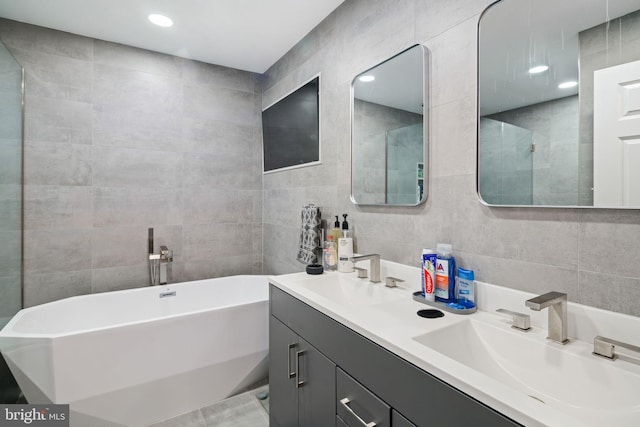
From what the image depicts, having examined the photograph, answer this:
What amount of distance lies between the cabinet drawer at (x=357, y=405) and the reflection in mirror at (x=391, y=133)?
0.82 m

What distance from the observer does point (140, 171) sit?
2.62 metres

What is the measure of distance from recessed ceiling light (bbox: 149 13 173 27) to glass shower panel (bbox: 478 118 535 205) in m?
2.18

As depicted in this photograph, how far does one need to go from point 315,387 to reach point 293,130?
6.31ft

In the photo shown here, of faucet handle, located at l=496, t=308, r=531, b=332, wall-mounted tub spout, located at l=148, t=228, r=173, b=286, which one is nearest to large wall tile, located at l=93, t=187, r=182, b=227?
wall-mounted tub spout, located at l=148, t=228, r=173, b=286

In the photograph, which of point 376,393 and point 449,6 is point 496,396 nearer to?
point 376,393

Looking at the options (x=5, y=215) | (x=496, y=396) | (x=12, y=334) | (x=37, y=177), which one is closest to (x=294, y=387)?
(x=496, y=396)

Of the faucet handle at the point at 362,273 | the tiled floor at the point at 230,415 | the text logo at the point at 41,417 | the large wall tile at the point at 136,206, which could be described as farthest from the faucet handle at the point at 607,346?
the large wall tile at the point at 136,206

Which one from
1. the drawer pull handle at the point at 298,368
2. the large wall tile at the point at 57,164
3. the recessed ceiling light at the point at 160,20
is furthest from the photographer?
the large wall tile at the point at 57,164

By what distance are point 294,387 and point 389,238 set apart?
0.83 metres

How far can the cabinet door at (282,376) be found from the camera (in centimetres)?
141

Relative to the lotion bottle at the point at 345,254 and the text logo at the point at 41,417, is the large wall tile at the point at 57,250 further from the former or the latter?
the lotion bottle at the point at 345,254

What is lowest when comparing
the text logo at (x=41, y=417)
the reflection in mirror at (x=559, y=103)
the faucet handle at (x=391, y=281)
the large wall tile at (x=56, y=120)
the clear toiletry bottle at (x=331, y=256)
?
the text logo at (x=41, y=417)

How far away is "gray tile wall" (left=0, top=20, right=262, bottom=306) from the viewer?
229 centimetres

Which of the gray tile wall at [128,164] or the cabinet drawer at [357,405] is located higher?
the gray tile wall at [128,164]
